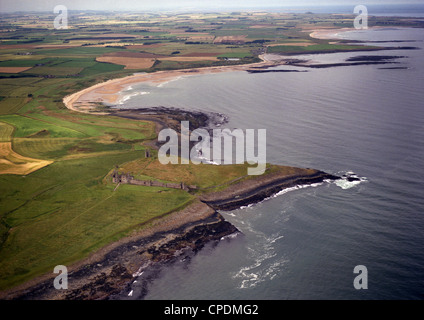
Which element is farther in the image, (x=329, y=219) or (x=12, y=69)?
(x=12, y=69)

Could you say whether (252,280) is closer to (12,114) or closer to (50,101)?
(12,114)

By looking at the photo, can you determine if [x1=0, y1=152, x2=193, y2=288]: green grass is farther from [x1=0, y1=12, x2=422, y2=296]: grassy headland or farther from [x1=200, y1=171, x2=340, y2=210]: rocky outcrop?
[x1=200, y1=171, x2=340, y2=210]: rocky outcrop

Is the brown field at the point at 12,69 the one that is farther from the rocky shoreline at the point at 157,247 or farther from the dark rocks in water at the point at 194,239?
the dark rocks in water at the point at 194,239

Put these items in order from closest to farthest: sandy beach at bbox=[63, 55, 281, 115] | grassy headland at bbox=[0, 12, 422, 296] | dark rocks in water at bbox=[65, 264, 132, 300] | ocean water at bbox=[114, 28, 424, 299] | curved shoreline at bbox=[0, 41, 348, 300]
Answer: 1. dark rocks in water at bbox=[65, 264, 132, 300]
2. curved shoreline at bbox=[0, 41, 348, 300]
3. ocean water at bbox=[114, 28, 424, 299]
4. grassy headland at bbox=[0, 12, 422, 296]
5. sandy beach at bbox=[63, 55, 281, 115]

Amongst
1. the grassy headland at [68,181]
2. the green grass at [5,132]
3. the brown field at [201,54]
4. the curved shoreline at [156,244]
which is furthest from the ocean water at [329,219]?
the brown field at [201,54]

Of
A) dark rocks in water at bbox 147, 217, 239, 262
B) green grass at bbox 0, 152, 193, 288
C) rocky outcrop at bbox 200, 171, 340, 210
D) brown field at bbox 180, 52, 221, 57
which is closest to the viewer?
green grass at bbox 0, 152, 193, 288

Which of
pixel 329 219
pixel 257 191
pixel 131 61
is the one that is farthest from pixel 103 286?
pixel 131 61

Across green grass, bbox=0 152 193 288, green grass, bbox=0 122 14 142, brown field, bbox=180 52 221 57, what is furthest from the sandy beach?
green grass, bbox=0 152 193 288

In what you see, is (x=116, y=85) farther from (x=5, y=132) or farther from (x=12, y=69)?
(x=5, y=132)
